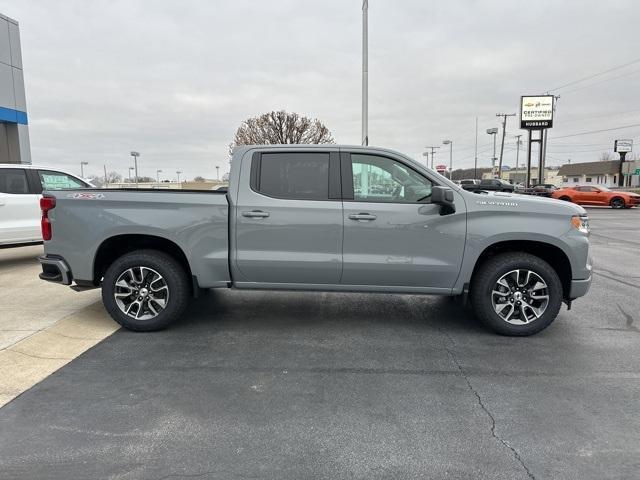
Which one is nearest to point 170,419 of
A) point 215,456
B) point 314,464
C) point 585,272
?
point 215,456

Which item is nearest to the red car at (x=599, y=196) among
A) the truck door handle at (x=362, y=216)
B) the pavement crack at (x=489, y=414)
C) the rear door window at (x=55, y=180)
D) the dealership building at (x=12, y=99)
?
the rear door window at (x=55, y=180)

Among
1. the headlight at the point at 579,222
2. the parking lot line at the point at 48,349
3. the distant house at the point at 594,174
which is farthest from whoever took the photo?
the distant house at the point at 594,174

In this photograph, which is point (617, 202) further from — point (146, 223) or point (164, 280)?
point (146, 223)

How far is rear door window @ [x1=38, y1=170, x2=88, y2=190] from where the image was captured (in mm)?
8516

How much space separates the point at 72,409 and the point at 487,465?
2820 millimetres

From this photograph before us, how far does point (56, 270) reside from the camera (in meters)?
4.99

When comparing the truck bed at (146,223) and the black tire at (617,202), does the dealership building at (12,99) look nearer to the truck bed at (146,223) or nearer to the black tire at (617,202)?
the truck bed at (146,223)

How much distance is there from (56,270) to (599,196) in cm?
3111

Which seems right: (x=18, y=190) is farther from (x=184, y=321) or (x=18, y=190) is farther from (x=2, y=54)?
(x=2, y=54)

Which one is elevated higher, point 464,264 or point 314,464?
point 464,264

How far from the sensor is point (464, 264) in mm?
4684

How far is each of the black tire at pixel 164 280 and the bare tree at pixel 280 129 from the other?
1377 inches

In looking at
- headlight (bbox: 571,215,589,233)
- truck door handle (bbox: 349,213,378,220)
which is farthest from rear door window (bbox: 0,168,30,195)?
headlight (bbox: 571,215,589,233)

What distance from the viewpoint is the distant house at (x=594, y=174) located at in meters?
79.2
